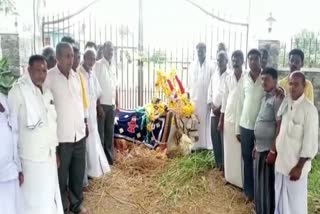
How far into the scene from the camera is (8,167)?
267cm

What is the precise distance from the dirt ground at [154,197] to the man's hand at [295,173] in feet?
3.01

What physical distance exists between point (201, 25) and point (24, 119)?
409 centimetres

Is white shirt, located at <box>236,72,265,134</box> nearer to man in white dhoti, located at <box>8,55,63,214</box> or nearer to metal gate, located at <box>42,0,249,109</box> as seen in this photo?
man in white dhoti, located at <box>8,55,63,214</box>

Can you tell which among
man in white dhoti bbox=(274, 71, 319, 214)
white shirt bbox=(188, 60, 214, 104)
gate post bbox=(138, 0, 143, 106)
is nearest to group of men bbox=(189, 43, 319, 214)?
man in white dhoti bbox=(274, 71, 319, 214)

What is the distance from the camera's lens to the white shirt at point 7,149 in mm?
2639

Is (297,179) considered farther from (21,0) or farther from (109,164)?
(21,0)

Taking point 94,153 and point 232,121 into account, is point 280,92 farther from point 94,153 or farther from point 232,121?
point 94,153

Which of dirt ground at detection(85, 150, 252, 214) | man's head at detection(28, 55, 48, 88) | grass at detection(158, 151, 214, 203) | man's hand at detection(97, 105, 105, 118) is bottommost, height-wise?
dirt ground at detection(85, 150, 252, 214)

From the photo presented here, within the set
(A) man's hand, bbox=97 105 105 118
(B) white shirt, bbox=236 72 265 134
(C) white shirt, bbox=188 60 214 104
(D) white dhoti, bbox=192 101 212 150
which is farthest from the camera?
(D) white dhoti, bbox=192 101 212 150

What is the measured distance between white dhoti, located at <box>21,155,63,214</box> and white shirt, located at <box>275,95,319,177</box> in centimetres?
175

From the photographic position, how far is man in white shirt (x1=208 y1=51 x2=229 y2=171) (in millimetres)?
4328

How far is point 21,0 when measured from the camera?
4.84m

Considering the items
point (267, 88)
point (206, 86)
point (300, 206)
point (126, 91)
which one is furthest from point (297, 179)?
point (126, 91)

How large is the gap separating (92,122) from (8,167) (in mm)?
1536
